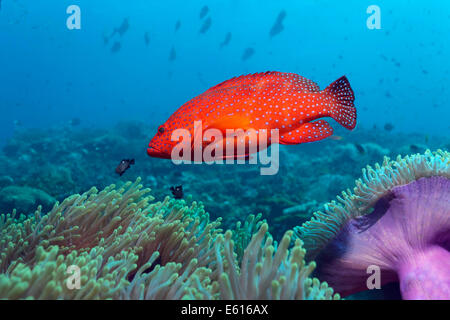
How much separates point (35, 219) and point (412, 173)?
3329 mm

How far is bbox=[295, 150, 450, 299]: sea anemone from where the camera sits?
2.14 metres

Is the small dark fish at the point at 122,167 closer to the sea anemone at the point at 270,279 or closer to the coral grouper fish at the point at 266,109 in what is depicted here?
the coral grouper fish at the point at 266,109

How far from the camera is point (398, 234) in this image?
231 cm

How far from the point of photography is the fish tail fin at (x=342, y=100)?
217 cm

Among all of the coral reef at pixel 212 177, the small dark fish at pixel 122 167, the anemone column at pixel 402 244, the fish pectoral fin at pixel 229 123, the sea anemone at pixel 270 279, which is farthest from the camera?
the coral reef at pixel 212 177

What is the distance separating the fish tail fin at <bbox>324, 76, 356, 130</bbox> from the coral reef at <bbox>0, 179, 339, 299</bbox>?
3.59 feet

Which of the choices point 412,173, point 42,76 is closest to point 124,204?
point 412,173

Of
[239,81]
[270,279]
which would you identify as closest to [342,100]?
[239,81]

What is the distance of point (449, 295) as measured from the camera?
75.6 inches

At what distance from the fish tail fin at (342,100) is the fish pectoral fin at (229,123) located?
724mm

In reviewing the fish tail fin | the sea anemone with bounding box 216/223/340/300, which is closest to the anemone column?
the fish tail fin

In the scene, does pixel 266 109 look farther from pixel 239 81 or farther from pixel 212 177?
pixel 212 177

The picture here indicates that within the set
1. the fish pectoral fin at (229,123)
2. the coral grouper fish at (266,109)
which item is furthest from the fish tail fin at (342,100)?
the fish pectoral fin at (229,123)

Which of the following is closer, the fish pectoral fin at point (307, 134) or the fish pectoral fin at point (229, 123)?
the fish pectoral fin at point (229, 123)
